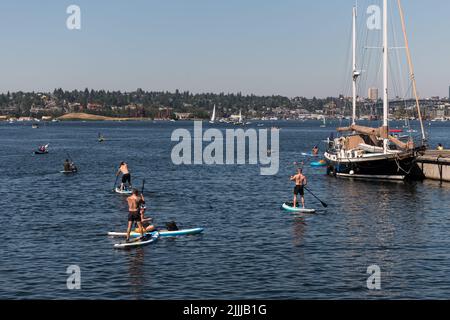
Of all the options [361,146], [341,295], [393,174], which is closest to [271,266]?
[341,295]

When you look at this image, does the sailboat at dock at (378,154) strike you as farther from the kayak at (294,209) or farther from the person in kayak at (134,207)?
the person in kayak at (134,207)

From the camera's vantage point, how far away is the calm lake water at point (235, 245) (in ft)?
86.3

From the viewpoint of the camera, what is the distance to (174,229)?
121ft

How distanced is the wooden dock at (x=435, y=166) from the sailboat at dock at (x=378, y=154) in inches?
28.5

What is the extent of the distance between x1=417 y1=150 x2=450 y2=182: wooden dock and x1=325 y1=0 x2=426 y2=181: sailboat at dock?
72 cm

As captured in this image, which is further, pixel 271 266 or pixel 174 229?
pixel 174 229

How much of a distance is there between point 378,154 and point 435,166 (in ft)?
18.1

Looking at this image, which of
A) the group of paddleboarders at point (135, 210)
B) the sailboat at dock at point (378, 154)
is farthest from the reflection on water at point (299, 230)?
the sailboat at dock at point (378, 154)

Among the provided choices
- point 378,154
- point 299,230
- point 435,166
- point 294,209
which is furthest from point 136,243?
point 435,166

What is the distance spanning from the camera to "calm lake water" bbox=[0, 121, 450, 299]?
86.3 ft

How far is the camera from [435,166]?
212 feet

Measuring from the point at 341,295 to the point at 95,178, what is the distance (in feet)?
175

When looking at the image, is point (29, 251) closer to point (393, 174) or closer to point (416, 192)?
point (416, 192)

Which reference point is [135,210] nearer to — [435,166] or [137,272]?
[137,272]
